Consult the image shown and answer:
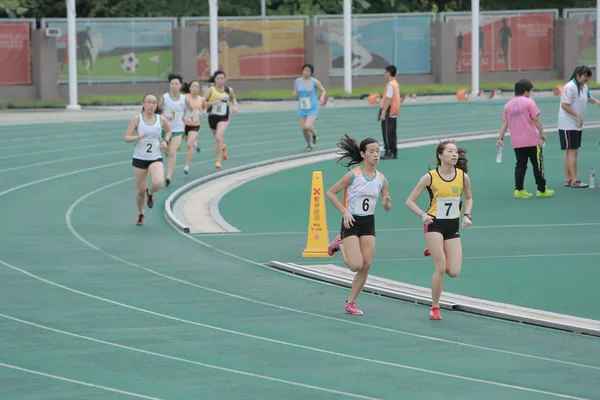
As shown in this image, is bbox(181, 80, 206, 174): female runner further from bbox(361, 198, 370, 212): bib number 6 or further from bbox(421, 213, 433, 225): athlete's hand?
bbox(421, 213, 433, 225): athlete's hand

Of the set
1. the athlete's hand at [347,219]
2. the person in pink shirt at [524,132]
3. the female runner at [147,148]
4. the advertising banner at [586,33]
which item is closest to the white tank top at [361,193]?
the athlete's hand at [347,219]

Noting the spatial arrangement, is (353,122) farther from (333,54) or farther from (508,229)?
(508,229)

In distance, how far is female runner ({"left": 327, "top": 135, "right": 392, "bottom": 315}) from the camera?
41.8ft

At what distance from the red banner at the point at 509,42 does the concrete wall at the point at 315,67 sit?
0.32 m

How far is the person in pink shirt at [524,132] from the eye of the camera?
21.4 m

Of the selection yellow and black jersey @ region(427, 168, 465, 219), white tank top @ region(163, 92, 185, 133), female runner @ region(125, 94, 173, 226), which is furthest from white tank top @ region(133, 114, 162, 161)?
yellow and black jersey @ region(427, 168, 465, 219)

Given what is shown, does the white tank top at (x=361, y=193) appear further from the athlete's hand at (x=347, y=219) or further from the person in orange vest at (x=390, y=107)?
the person in orange vest at (x=390, y=107)

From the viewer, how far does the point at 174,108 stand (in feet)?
75.2

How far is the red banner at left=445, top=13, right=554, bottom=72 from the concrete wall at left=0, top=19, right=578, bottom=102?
0.32 meters

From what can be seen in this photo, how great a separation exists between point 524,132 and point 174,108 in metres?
6.04

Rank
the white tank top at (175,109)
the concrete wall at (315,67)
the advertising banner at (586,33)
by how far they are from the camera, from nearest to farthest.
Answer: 1. the white tank top at (175,109)
2. the concrete wall at (315,67)
3. the advertising banner at (586,33)

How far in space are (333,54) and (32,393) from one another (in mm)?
43181

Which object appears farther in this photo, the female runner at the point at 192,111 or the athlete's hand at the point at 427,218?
the female runner at the point at 192,111

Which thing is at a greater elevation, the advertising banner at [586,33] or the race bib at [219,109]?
the advertising banner at [586,33]
